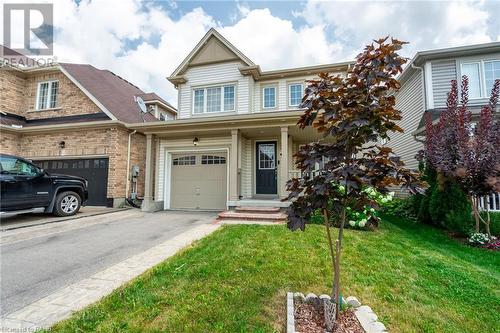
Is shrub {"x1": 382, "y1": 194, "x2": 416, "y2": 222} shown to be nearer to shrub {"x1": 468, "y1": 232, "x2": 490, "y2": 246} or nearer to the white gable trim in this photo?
shrub {"x1": 468, "y1": 232, "x2": 490, "y2": 246}

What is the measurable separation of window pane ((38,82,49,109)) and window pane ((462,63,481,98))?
18299 mm

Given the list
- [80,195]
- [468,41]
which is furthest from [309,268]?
[468,41]

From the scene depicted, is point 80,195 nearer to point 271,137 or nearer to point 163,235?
point 163,235

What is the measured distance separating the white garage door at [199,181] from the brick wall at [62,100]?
15.3 feet

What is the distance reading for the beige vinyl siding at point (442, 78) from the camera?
9.49m

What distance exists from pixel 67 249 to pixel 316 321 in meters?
5.04

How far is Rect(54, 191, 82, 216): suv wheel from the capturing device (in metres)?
7.99

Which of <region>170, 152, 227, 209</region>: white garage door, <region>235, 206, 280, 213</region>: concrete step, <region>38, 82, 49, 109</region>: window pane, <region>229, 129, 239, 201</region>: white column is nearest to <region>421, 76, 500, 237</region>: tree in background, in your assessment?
<region>235, 206, 280, 213</region>: concrete step

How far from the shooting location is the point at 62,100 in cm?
1202

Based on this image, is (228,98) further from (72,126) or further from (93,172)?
(72,126)

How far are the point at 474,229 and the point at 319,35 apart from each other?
7.86 m

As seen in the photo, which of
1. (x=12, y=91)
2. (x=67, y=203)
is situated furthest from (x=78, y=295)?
(x=12, y=91)

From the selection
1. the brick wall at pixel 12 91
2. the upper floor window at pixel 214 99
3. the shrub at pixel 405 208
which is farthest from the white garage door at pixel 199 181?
the brick wall at pixel 12 91

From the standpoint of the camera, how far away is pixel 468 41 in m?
9.49
